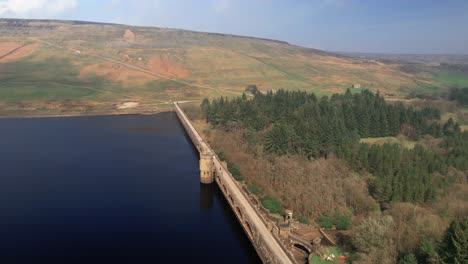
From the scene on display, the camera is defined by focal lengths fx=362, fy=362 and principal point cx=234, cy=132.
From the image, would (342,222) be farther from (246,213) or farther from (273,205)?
(246,213)

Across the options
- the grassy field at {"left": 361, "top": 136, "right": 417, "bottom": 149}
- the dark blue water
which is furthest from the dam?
the grassy field at {"left": 361, "top": 136, "right": 417, "bottom": 149}

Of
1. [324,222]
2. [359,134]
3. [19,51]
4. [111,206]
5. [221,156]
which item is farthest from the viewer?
[19,51]

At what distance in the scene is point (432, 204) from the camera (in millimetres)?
45000

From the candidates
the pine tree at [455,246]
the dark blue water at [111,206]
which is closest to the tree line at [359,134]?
the dark blue water at [111,206]

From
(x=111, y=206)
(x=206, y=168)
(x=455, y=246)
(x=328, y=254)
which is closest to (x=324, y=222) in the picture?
(x=328, y=254)

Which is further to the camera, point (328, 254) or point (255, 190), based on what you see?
point (255, 190)

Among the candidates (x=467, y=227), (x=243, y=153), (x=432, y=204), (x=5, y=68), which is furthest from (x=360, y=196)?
(x=5, y=68)

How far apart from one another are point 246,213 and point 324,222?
9256 mm

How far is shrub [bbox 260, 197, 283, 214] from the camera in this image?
4566 cm

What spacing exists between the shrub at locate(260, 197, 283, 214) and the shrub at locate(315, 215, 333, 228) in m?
5.02

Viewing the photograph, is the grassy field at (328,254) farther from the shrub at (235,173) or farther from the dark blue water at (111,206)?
the shrub at (235,173)

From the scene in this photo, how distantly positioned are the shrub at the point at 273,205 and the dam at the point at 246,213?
6.92 ft

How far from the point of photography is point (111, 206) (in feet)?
163

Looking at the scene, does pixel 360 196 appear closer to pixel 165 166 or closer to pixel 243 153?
pixel 243 153
